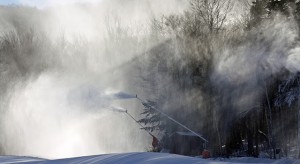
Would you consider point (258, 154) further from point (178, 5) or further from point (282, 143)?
point (178, 5)

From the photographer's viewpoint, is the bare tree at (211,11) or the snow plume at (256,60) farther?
the bare tree at (211,11)

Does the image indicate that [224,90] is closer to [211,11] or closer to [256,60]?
[256,60]

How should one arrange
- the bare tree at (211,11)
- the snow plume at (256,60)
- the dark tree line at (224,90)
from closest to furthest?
1. the snow plume at (256,60)
2. the dark tree line at (224,90)
3. the bare tree at (211,11)

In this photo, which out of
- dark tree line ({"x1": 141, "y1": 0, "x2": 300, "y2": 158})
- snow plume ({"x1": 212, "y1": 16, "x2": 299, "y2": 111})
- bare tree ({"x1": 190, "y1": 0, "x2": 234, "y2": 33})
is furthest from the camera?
bare tree ({"x1": 190, "y1": 0, "x2": 234, "y2": 33})

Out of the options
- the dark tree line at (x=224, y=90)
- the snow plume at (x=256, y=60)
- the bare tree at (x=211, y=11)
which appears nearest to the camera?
the snow plume at (x=256, y=60)

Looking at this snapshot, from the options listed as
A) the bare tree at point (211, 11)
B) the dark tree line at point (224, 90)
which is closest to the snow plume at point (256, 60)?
the dark tree line at point (224, 90)

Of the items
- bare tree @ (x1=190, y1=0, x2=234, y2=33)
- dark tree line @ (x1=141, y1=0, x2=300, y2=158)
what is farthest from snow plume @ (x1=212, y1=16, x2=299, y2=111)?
bare tree @ (x1=190, y1=0, x2=234, y2=33)

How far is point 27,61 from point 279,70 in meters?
22.4

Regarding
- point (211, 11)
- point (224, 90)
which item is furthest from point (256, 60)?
point (211, 11)

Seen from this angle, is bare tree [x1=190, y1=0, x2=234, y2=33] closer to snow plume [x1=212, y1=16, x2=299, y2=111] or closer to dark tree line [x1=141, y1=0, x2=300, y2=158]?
dark tree line [x1=141, y1=0, x2=300, y2=158]

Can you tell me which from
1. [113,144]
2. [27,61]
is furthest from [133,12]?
[113,144]

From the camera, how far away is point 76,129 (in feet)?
100

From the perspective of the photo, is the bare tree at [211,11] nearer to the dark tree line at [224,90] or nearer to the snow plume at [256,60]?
the dark tree line at [224,90]

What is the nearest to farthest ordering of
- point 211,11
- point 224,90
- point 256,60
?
1. point 256,60
2. point 224,90
3. point 211,11
